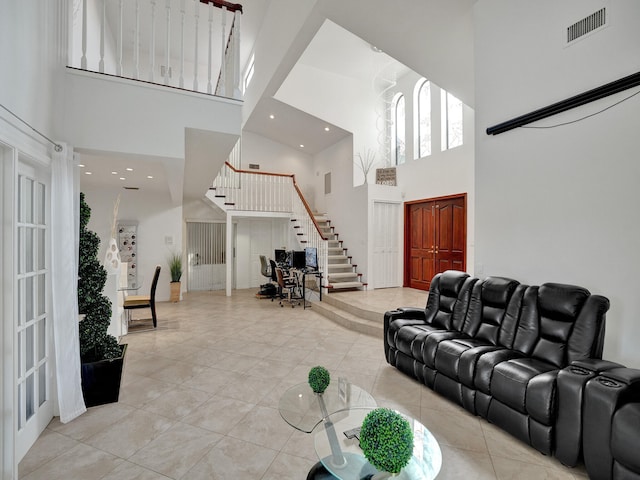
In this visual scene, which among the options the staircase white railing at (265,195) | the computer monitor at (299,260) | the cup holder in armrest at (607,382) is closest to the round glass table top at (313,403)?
the cup holder in armrest at (607,382)

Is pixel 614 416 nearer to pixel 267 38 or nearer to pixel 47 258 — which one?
pixel 47 258

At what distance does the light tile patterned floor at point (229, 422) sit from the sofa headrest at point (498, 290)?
1.03 meters

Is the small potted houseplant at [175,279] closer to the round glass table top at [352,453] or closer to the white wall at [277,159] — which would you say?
the white wall at [277,159]

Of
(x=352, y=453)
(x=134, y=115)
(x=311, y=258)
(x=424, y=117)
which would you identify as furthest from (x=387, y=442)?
(x=424, y=117)

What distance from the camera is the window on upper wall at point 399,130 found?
7856 millimetres

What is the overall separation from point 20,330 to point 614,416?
143 inches

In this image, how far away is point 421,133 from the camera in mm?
7281

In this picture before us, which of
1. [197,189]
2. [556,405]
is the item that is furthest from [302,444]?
[197,189]

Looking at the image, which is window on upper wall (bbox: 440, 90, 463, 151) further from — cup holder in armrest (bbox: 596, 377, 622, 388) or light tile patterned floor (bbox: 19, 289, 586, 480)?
cup holder in armrest (bbox: 596, 377, 622, 388)

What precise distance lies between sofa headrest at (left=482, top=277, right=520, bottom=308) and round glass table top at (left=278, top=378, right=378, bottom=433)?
62.6 inches

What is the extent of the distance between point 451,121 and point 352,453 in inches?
262

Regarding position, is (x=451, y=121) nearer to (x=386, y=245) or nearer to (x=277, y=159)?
(x=386, y=245)

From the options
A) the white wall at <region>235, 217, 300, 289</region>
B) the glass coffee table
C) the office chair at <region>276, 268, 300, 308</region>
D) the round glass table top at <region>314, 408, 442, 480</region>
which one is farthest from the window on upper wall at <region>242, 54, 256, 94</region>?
the round glass table top at <region>314, 408, 442, 480</region>

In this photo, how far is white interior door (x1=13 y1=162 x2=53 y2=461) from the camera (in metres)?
2.12
